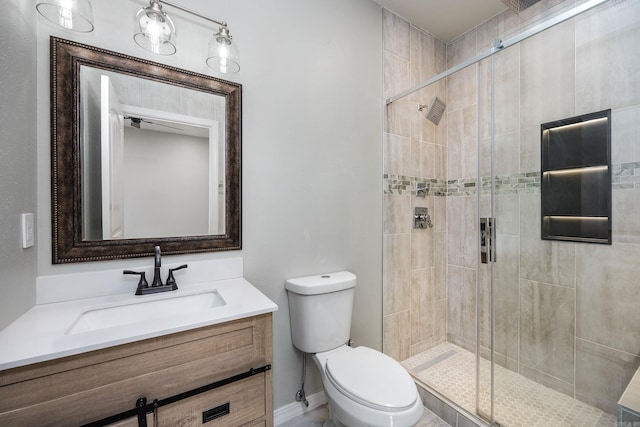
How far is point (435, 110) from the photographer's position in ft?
7.52

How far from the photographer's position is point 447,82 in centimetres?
235

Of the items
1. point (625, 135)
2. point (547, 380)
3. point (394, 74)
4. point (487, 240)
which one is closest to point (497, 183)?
point (487, 240)

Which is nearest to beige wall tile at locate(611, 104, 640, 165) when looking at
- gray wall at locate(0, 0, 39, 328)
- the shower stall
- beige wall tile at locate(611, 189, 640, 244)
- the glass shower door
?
the shower stall

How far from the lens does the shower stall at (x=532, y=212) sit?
144 centimetres

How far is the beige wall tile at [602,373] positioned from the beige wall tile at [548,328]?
1.8 inches

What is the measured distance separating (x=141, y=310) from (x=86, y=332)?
0.33 m

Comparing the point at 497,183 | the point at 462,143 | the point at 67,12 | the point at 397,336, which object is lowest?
the point at 397,336

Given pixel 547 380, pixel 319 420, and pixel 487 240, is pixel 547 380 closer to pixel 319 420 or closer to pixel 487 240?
pixel 487 240

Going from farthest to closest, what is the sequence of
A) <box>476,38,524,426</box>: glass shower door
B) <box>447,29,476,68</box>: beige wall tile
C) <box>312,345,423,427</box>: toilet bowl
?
1. <box>447,29,476,68</box>: beige wall tile
2. <box>476,38,524,426</box>: glass shower door
3. <box>312,345,423,427</box>: toilet bowl

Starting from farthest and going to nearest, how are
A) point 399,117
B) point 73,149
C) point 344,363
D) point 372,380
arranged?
point 399,117 < point 344,363 < point 372,380 < point 73,149

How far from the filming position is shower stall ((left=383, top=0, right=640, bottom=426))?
1441mm

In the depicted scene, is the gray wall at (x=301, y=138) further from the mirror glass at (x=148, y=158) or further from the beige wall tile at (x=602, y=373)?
the beige wall tile at (x=602, y=373)

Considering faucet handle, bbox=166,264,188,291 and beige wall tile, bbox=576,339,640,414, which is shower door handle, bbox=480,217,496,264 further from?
faucet handle, bbox=166,264,188,291

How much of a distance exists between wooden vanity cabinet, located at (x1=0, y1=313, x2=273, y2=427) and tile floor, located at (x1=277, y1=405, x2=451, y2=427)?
65 centimetres
